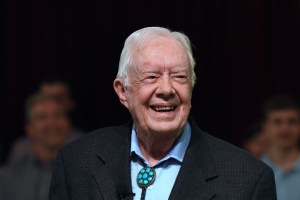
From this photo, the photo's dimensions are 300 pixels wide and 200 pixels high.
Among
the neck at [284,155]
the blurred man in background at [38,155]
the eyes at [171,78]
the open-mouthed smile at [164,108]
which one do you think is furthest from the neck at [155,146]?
the neck at [284,155]

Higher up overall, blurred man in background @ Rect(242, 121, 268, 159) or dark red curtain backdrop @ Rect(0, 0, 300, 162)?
dark red curtain backdrop @ Rect(0, 0, 300, 162)

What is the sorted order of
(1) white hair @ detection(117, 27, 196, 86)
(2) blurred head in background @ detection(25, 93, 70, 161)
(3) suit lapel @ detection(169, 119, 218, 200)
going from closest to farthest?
(3) suit lapel @ detection(169, 119, 218, 200) < (1) white hair @ detection(117, 27, 196, 86) < (2) blurred head in background @ detection(25, 93, 70, 161)

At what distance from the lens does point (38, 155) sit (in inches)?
230

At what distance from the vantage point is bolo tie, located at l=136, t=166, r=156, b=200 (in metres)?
3.39

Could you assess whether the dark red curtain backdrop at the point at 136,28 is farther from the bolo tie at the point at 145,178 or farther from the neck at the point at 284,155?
the bolo tie at the point at 145,178

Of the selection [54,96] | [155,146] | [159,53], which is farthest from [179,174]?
[54,96]

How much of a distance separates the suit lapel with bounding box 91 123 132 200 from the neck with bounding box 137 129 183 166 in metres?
0.08

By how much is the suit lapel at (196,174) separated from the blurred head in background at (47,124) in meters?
2.44

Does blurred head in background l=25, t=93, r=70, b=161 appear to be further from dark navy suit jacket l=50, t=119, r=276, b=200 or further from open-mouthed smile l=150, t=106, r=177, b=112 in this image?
open-mouthed smile l=150, t=106, r=177, b=112

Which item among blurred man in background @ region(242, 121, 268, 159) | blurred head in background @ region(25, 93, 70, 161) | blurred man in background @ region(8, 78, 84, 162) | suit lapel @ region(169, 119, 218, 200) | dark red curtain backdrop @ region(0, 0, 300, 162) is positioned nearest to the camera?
suit lapel @ region(169, 119, 218, 200)

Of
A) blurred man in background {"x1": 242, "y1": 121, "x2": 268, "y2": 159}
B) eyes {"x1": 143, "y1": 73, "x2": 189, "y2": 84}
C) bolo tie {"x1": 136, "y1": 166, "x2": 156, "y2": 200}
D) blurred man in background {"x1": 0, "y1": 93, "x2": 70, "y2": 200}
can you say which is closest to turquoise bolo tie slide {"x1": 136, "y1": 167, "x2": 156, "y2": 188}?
bolo tie {"x1": 136, "y1": 166, "x2": 156, "y2": 200}

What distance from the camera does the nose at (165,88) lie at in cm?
332

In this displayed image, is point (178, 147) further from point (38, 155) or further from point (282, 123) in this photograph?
point (282, 123)

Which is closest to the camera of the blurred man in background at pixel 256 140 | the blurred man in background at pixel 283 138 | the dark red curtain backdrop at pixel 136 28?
Answer: the blurred man in background at pixel 283 138
